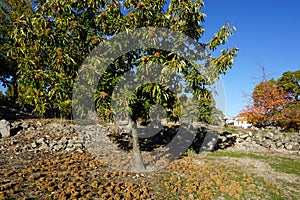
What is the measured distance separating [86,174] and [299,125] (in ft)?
A: 58.0

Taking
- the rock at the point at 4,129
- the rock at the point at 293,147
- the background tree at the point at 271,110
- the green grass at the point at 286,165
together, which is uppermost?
the background tree at the point at 271,110

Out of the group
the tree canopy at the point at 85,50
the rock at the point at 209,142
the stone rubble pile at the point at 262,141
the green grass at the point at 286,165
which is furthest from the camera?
the stone rubble pile at the point at 262,141

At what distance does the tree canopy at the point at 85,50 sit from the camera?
646 cm

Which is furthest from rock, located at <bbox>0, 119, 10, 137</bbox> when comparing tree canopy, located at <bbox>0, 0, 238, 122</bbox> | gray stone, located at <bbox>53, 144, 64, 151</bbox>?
tree canopy, located at <bbox>0, 0, 238, 122</bbox>

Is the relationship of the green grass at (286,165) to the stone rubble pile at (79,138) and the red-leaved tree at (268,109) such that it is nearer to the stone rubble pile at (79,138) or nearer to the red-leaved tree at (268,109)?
the stone rubble pile at (79,138)

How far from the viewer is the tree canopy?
6461 mm

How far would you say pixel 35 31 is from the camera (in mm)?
6641

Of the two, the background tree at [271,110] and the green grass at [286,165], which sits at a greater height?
the background tree at [271,110]

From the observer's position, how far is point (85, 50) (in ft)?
24.1

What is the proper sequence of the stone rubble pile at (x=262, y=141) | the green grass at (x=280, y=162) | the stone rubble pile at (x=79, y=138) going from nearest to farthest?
the green grass at (x=280, y=162), the stone rubble pile at (x=79, y=138), the stone rubble pile at (x=262, y=141)

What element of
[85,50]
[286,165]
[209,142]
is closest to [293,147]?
[286,165]

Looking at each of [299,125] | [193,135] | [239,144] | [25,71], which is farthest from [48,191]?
[299,125]

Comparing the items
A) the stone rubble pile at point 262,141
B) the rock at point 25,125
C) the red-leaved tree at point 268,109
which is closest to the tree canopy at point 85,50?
the rock at point 25,125

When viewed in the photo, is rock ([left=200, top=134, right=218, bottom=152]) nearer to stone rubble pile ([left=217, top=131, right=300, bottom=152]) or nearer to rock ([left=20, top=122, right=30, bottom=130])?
stone rubble pile ([left=217, top=131, right=300, bottom=152])
